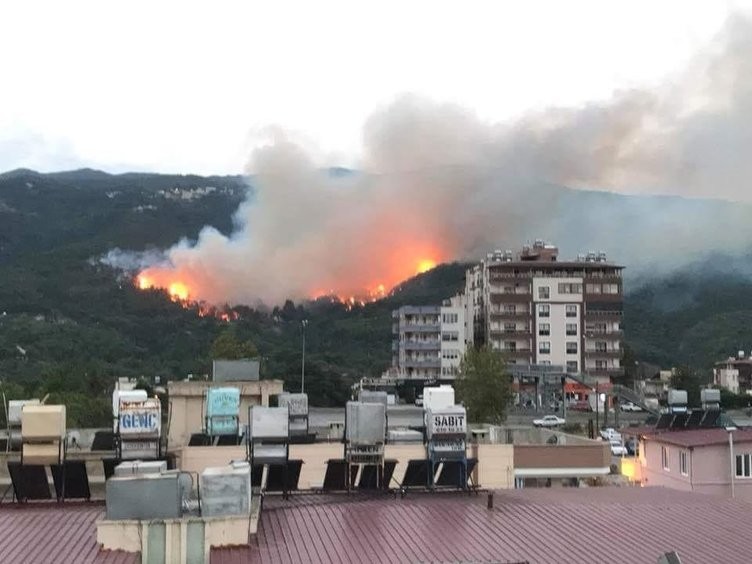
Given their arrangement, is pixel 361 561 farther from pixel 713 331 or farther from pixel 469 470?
pixel 713 331

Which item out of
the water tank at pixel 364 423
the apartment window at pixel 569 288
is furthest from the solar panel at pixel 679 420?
the apartment window at pixel 569 288

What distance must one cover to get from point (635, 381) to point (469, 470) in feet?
255

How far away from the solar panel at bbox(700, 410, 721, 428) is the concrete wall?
1457 cm

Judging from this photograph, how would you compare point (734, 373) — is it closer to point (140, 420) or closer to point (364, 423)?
point (364, 423)

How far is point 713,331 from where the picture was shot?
13462 cm

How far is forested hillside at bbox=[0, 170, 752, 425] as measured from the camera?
7688 cm

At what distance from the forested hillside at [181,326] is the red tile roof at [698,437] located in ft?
96.3

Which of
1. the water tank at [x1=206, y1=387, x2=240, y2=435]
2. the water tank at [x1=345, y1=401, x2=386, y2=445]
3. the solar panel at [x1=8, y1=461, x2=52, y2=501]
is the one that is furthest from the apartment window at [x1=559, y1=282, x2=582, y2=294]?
the solar panel at [x1=8, y1=461, x2=52, y2=501]

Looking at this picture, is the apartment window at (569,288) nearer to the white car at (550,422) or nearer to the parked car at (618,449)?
the white car at (550,422)

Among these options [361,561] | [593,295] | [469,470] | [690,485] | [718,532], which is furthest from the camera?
[593,295]

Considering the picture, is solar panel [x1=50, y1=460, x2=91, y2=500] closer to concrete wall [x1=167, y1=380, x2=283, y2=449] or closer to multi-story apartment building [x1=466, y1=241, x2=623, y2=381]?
concrete wall [x1=167, y1=380, x2=283, y2=449]

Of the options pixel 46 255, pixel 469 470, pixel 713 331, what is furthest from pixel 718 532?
pixel 46 255

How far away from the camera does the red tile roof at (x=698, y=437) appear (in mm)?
27375

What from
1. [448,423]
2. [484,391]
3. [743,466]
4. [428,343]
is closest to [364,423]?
[448,423]
